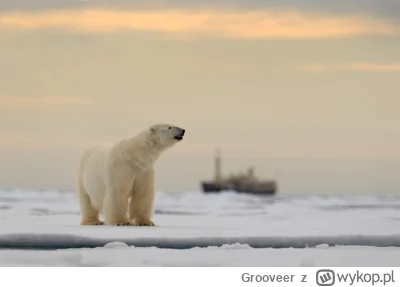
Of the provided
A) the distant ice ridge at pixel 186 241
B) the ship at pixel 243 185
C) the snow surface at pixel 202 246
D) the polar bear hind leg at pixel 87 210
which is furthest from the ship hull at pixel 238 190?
the distant ice ridge at pixel 186 241

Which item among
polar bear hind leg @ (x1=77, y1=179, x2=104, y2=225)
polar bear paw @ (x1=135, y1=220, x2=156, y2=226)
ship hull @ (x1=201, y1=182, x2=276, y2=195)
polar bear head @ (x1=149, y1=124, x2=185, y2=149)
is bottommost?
polar bear paw @ (x1=135, y1=220, x2=156, y2=226)

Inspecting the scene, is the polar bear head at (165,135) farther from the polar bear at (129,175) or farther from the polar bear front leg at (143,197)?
the polar bear front leg at (143,197)

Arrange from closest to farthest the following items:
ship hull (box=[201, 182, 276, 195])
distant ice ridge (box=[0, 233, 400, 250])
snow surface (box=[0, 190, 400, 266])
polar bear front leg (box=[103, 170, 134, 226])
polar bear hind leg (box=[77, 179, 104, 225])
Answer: snow surface (box=[0, 190, 400, 266])
distant ice ridge (box=[0, 233, 400, 250])
polar bear front leg (box=[103, 170, 134, 226])
polar bear hind leg (box=[77, 179, 104, 225])
ship hull (box=[201, 182, 276, 195])

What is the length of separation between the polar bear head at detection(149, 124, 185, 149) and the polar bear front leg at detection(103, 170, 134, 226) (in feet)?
1.18

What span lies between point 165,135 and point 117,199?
24.3 inches

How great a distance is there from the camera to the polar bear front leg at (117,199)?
19.7 feet

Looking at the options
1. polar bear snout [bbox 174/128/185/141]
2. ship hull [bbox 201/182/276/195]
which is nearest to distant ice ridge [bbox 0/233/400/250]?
polar bear snout [bbox 174/128/185/141]

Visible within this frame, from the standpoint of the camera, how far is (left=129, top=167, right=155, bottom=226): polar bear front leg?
20.3 ft

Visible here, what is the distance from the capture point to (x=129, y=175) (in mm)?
6070

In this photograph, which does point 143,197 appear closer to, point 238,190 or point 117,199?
point 117,199

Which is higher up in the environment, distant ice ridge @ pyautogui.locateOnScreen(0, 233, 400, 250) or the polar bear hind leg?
the polar bear hind leg

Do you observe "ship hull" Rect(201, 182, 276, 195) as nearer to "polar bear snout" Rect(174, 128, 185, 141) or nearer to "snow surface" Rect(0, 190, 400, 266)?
"snow surface" Rect(0, 190, 400, 266)
